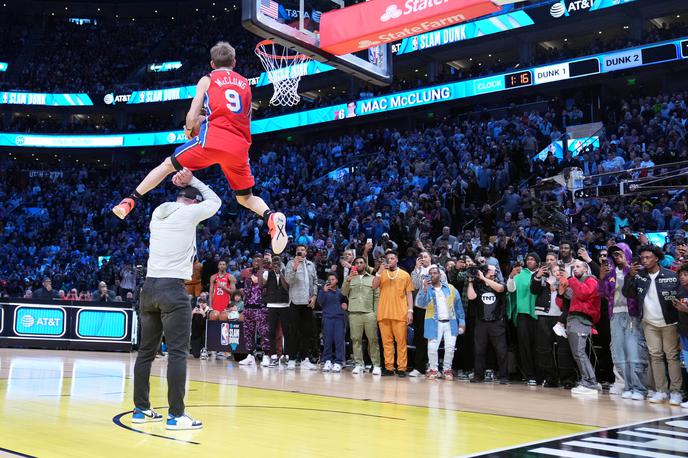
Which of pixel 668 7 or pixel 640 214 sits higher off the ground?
pixel 668 7

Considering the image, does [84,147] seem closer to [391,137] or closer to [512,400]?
[391,137]

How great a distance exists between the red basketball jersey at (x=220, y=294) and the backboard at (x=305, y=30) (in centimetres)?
572

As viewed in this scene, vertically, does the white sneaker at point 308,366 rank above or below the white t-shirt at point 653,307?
below

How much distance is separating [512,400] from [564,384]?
2.03 m

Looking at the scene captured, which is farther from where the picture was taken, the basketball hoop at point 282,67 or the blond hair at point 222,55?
the basketball hoop at point 282,67

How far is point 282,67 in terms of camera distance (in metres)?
12.1

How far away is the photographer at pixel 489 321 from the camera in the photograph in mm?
10656

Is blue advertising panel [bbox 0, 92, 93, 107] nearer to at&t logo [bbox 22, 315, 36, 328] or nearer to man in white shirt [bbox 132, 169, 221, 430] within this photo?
at&t logo [bbox 22, 315, 36, 328]

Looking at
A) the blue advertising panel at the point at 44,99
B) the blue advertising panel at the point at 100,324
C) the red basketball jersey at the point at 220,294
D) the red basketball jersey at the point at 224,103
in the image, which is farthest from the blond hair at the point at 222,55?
the blue advertising panel at the point at 44,99

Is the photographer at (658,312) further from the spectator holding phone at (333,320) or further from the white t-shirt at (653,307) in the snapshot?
the spectator holding phone at (333,320)

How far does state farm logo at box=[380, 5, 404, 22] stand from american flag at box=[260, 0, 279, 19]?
1.43m

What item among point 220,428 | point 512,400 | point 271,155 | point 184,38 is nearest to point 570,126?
point 271,155

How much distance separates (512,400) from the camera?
8.34 meters

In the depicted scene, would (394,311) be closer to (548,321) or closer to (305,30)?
(548,321)
